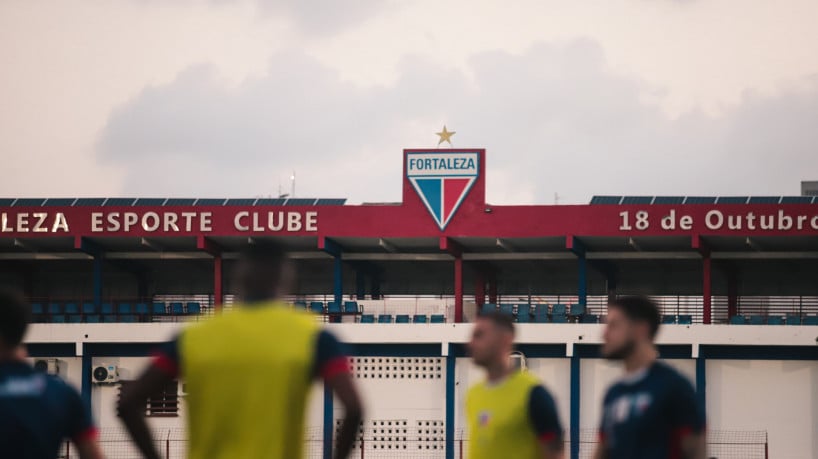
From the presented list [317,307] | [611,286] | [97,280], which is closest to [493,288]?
[611,286]

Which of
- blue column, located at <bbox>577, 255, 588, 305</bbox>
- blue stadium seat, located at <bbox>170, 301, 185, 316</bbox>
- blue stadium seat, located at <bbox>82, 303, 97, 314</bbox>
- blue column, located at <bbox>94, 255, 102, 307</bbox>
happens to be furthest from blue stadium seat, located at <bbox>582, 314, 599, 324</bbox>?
blue stadium seat, located at <bbox>82, 303, 97, 314</bbox>

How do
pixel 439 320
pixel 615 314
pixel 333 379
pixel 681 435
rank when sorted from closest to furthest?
1. pixel 333 379
2. pixel 681 435
3. pixel 615 314
4. pixel 439 320

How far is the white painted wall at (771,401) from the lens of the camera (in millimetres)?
38469

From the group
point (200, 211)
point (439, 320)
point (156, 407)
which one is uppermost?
point (200, 211)

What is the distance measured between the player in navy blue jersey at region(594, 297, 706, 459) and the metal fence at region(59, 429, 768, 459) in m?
29.9

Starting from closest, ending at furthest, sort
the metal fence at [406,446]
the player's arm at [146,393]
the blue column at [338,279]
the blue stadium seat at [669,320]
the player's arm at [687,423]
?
1. the player's arm at [146,393]
2. the player's arm at [687,423]
3. the metal fence at [406,446]
4. the blue stadium seat at [669,320]
5. the blue column at [338,279]

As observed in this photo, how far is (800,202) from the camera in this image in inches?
1617

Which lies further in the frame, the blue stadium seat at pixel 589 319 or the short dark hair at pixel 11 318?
the blue stadium seat at pixel 589 319

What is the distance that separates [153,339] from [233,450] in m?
36.5

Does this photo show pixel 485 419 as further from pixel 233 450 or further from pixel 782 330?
pixel 782 330

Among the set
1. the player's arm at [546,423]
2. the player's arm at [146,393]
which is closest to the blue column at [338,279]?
the player's arm at [546,423]

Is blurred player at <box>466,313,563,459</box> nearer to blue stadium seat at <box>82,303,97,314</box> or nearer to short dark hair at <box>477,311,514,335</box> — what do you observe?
short dark hair at <box>477,311,514,335</box>

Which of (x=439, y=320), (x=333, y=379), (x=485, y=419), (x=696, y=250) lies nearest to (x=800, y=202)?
(x=696, y=250)

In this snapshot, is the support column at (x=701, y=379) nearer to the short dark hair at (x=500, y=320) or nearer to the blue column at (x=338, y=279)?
the blue column at (x=338, y=279)
